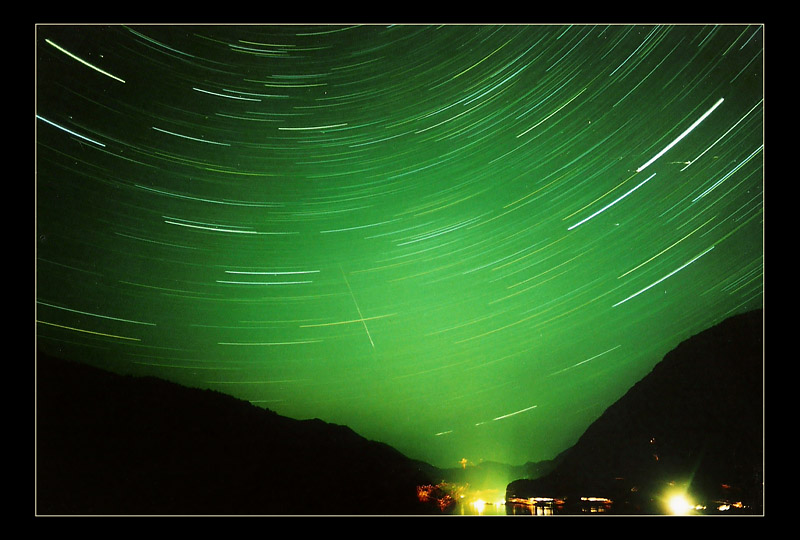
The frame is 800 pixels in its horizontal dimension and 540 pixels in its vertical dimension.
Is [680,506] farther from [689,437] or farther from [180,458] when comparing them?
[180,458]

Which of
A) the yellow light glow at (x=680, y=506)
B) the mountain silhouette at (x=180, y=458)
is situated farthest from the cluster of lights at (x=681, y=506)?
the mountain silhouette at (x=180, y=458)

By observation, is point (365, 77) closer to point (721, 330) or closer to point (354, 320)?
point (354, 320)

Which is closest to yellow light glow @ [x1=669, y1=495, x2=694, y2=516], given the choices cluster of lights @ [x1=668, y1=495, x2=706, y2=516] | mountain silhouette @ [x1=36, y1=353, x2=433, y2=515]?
cluster of lights @ [x1=668, y1=495, x2=706, y2=516]

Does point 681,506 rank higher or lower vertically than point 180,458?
lower

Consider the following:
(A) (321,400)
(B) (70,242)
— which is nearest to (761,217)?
(A) (321,400)

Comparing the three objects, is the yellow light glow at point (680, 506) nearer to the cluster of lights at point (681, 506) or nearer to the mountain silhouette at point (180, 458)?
the cluster of lights at point (681, 506)

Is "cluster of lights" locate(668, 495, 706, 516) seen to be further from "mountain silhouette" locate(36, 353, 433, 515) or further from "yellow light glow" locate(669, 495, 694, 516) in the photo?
"mountain silhouette" locate(36, 353, 433, 515)

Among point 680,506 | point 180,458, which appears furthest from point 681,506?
point 180,458

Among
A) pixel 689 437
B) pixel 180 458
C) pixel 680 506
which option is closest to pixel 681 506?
pixel 680 506
